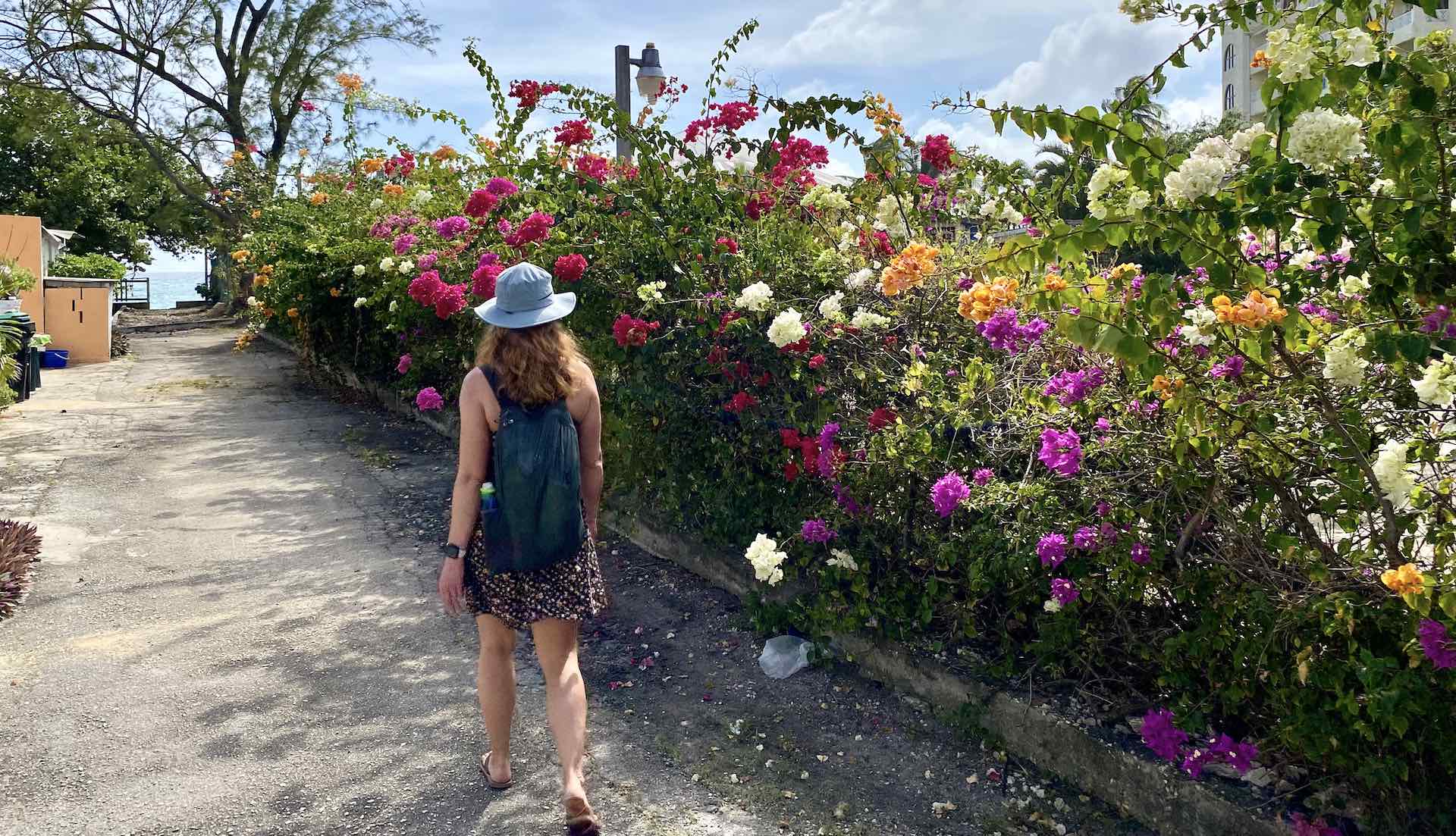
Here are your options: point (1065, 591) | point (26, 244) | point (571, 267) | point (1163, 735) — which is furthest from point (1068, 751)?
point (26, 244)

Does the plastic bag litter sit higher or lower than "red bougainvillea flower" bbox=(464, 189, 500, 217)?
lower

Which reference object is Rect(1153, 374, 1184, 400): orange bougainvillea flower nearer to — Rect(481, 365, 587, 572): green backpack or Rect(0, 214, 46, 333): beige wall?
Rect(481, 365, 587, 572): green backpack

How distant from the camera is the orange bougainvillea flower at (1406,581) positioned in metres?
2.29

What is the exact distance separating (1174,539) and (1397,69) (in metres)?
1.41

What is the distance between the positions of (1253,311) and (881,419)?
1659mm

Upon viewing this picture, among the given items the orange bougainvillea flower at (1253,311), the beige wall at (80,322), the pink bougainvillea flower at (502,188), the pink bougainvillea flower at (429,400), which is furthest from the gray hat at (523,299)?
the beige wall at (80,322)

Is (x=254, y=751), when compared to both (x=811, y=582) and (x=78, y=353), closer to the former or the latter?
(x=811, y=582)

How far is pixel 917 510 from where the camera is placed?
3.91 metres

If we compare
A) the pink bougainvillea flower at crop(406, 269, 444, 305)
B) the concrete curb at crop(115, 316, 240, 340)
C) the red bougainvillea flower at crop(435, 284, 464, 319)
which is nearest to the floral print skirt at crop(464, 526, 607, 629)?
the red bougainvillea flower at crop(435, 284, 464, 319)

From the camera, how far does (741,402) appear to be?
4.49m

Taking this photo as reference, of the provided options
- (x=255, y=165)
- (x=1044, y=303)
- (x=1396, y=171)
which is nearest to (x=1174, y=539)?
(x=1044, y=303)

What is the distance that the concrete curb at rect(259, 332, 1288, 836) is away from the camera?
2.92 metres

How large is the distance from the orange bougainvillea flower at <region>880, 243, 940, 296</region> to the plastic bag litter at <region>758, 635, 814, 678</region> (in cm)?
151

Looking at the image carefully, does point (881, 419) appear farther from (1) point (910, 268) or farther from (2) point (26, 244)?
(2) point (26, 244)
